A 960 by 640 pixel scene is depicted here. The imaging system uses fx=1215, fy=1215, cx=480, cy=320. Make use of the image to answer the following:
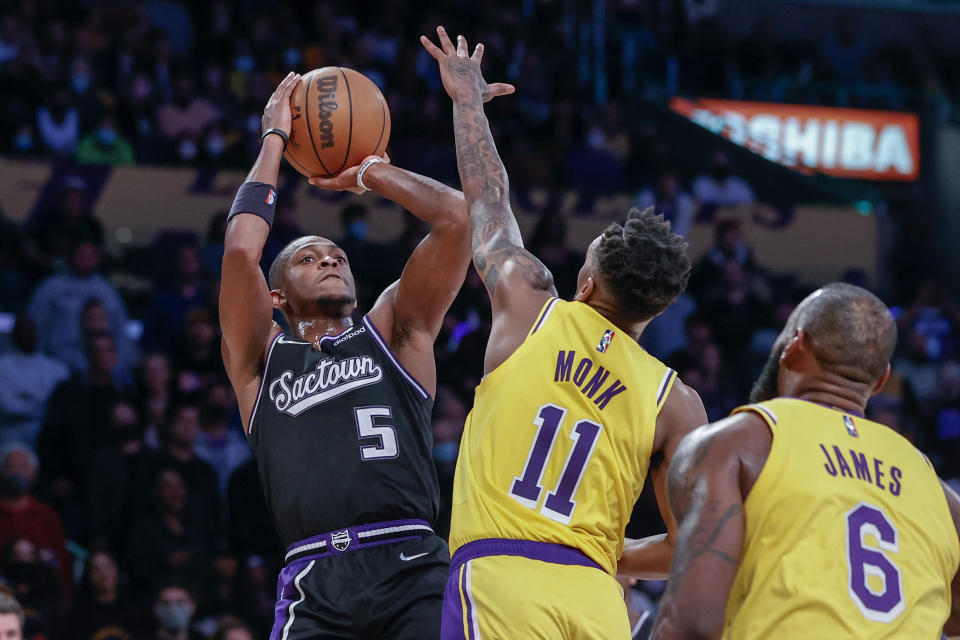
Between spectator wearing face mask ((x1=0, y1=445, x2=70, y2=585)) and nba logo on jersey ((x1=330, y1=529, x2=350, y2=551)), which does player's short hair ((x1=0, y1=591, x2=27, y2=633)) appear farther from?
nba logo on jersey ((x1=330, y1=529, x2=350, y2=551))

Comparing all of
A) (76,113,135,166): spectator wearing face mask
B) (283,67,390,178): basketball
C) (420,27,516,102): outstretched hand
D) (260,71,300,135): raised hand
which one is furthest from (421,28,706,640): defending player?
(76,113,135,166): spectator wearing face mask

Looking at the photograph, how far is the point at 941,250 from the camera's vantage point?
14922mm

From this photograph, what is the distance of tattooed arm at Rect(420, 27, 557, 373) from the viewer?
3.63m

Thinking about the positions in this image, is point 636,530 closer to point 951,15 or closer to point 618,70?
point 618,70

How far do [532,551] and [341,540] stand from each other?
87 centimetres

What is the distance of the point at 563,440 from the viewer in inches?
134

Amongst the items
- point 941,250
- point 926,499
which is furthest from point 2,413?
point 941,250

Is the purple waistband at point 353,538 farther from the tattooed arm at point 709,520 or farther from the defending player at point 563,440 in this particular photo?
the tattooed arm at point 709,520

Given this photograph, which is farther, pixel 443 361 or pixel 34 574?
pixel 443 361

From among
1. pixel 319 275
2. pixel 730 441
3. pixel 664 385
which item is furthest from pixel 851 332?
pixel 319 275

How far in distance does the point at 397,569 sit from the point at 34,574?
3885 mm

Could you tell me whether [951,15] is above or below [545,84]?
above

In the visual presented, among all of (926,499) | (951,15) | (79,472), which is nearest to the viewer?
(926,499)

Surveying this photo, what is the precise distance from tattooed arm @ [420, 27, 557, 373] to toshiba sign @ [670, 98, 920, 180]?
11583mm
